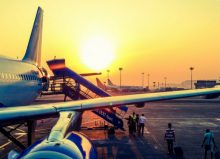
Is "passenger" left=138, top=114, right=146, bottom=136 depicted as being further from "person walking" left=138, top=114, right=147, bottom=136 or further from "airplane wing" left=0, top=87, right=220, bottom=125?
"airplane wing" left=0, top=87, right=220, bottom=125

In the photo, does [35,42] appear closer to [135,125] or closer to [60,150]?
[135,125]

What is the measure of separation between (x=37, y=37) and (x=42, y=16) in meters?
2.75

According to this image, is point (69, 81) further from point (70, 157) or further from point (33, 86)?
point (70, 157)

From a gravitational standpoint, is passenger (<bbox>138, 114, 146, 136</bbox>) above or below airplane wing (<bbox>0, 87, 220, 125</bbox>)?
below

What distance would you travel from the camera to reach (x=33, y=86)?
71.6ft

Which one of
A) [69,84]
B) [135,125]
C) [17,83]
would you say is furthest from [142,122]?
[17,83]

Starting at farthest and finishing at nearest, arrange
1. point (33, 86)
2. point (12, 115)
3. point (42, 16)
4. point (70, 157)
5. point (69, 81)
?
point (69, 81), point (42, 16), point (33, 86), point (12, 115), point (70, 157)

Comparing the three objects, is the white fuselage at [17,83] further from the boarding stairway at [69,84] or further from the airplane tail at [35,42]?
the boarding stairway at [69,84]

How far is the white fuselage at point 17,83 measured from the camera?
→ 15255mm

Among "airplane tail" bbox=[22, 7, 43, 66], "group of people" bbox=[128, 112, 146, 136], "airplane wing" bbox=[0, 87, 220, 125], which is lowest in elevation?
"group of people" bbox=[128, 112, 146, 136]

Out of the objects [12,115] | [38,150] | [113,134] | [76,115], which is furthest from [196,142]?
[38,150]

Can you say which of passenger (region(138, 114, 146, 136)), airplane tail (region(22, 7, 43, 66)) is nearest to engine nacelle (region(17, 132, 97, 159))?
passenger (region(138, 114, 146, 136))

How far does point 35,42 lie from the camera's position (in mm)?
28297

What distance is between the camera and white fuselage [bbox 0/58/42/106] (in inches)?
601
